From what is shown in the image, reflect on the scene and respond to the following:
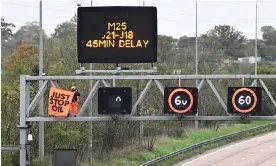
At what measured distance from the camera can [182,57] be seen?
58.4 meters

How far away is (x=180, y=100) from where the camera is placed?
14547mm

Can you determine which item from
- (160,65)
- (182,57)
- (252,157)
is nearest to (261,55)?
(182,57)

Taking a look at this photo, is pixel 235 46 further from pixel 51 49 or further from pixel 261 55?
pixel 51 49

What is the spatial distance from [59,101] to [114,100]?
160 centimetres

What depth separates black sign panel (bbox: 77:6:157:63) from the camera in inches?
488

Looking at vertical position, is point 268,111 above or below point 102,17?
below

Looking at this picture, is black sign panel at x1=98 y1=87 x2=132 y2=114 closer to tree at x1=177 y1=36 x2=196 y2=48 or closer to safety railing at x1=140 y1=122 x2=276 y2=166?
safety railing at x1=140 y1=122 x2=276 y2=166

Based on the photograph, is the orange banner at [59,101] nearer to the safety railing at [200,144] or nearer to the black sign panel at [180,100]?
the black sign panel at [180,100]

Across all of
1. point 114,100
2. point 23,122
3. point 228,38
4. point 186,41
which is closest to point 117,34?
point 114,100

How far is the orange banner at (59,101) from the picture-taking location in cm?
1501

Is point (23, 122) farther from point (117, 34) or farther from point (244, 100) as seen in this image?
point (244, 100)

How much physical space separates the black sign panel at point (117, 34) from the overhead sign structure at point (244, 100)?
2.90 m

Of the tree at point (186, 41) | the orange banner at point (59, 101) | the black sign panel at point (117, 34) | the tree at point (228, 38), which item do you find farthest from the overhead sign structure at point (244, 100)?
the tree at point (186, 41)

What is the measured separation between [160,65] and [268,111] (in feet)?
44.6
